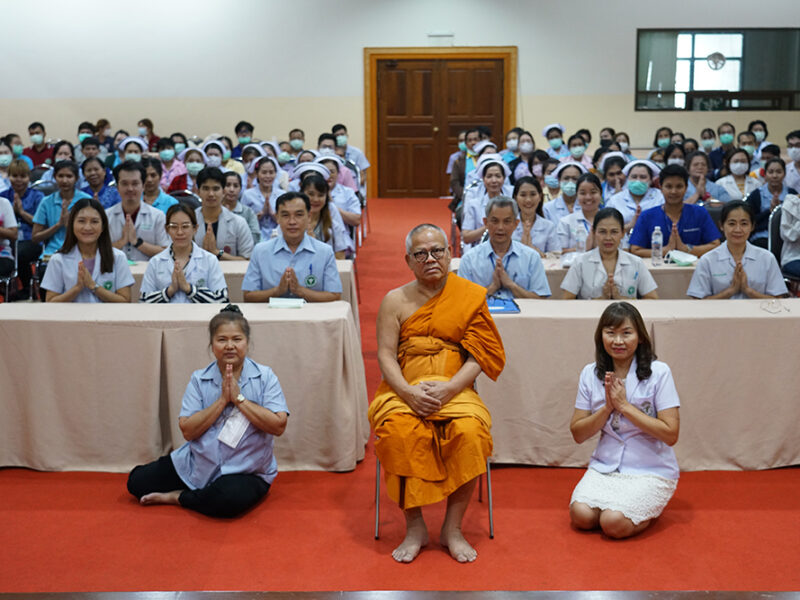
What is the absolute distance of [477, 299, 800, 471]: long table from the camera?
12.3 feet

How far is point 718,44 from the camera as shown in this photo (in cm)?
1347

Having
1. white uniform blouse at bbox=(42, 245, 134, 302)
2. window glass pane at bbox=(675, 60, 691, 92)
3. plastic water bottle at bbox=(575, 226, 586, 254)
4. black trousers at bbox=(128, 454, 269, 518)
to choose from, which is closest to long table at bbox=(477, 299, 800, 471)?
black trousers at bbox=(128, 454, 269, 518)

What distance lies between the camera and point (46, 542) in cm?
318

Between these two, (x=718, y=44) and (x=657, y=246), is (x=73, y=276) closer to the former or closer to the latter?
(x=657, y=246)

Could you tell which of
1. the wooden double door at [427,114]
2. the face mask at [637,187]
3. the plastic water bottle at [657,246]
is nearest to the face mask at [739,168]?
the face mask at [637,187]

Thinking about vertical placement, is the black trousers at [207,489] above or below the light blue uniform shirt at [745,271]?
below

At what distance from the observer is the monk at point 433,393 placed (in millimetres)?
3027

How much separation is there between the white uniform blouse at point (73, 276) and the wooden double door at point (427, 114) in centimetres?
1005

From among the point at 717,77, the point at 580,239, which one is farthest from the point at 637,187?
the point at 717,77

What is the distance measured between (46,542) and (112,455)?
737 mm

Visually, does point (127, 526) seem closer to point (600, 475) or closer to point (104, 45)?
point (600, 475)

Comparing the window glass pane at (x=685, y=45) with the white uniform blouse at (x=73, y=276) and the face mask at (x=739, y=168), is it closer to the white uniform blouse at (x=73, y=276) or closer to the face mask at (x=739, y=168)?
the face mask at (x=739, y=168)

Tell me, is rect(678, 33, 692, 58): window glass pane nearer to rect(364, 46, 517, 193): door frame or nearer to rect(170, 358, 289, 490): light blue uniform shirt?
rect(364, 46, 517, 193): door frame

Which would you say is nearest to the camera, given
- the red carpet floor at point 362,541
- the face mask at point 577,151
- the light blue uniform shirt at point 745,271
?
the red carpet floor at point 362,541
